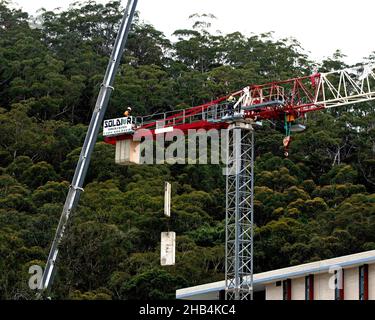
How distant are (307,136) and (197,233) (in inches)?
702

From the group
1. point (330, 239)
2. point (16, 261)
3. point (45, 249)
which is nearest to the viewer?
point (16, 261)

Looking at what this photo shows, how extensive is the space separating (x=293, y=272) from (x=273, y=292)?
209 centimetres

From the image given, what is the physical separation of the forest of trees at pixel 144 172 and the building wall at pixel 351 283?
11.0 meters

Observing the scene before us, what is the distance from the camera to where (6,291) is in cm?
3222

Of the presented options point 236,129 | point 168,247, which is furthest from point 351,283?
point 168,247

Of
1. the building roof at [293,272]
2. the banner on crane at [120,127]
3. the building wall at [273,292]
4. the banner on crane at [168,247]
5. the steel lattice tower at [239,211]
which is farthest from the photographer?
the banner on crane at [120,127]

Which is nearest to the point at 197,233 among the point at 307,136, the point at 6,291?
the point at 307,136

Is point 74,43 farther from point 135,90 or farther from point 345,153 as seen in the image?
point 345,153

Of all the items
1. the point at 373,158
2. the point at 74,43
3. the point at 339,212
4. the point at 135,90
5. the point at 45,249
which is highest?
the point at 74,43

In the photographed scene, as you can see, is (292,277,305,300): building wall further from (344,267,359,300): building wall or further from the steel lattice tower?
(344,267,359,300): building wall

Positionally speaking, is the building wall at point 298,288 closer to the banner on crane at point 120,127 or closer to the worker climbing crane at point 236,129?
the worker climbing crane at point 236,129

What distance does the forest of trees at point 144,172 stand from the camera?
4797cm

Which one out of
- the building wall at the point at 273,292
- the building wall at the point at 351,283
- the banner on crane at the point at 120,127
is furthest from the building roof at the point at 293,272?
the banner on crane at the point at 120,127

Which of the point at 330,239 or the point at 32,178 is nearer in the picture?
the point at 330,239
